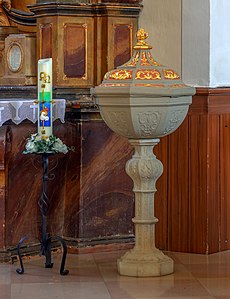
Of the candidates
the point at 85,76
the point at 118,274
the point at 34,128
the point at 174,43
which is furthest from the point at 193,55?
the point at 118,274

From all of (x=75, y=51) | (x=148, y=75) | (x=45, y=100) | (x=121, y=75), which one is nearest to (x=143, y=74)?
(x=148, y=75)

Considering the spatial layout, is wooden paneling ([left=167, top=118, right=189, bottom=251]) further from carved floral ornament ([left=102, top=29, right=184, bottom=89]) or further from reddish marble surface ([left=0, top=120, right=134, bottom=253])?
carved floral ornament ([left=102, top=29, right=184, bottom=89])

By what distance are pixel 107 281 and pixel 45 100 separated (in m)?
1.21

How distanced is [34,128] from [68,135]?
31 cm

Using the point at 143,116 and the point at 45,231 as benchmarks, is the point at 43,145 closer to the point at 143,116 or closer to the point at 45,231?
the point at 45,231

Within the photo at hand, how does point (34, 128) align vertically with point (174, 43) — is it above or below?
below

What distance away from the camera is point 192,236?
7.53 metres

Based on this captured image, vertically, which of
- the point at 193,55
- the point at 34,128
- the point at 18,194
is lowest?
the point at 18,194

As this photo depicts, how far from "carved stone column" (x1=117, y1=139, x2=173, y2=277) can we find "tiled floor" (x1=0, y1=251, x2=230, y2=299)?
73 millimetres

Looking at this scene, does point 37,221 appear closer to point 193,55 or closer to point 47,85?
point 47,85

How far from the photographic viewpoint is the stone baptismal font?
254 inches

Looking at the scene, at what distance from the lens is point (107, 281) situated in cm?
658

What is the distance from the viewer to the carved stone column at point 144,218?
6656mm

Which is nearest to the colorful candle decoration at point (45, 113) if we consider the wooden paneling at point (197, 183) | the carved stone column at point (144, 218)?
the carved stone column at point (144, 218)
